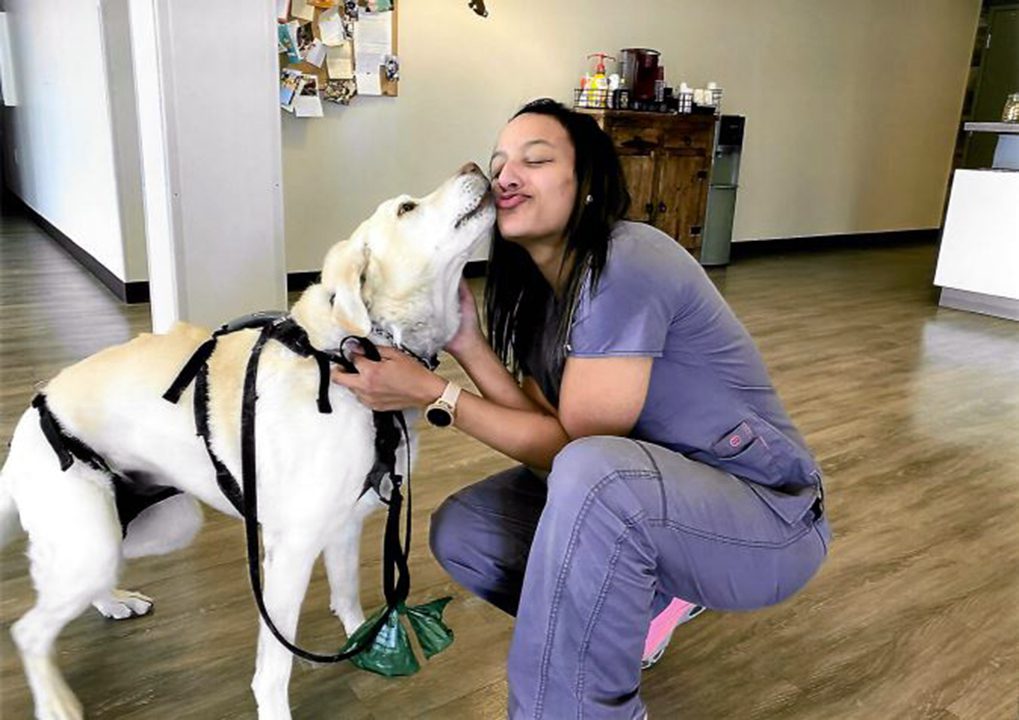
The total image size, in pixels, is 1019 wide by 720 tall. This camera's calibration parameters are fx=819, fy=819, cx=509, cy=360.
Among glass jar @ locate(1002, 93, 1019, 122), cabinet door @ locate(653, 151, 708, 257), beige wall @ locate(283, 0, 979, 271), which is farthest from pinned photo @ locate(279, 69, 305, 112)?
glass jar @ locate(1002, 93, 1019, 122)

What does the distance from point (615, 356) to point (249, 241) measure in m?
1.80

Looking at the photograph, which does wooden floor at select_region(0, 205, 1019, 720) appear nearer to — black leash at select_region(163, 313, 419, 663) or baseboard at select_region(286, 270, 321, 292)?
black leash at select_region(163, 313, 419, 663)

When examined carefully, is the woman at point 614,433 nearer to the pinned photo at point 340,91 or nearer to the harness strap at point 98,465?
the harness strap at point 98,465

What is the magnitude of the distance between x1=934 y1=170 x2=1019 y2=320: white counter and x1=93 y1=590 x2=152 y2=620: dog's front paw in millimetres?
4914

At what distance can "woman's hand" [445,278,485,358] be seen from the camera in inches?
55.3

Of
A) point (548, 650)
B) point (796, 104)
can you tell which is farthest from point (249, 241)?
point (796, 104)

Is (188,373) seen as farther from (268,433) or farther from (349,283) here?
(349,283)

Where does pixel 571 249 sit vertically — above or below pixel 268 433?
above

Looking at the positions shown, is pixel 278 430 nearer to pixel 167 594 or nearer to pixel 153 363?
pixel 153 363

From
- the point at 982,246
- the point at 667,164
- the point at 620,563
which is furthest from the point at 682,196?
the point at 620,563

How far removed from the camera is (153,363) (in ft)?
4.36

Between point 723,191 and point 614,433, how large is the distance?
517 centimetres

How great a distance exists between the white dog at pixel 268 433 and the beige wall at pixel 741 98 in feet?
11.3

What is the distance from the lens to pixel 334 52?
4.45m
